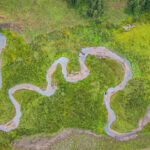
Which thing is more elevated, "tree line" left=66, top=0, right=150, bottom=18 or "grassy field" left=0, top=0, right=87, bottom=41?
"tree line" left=66, top=0, right=150, bottom=18

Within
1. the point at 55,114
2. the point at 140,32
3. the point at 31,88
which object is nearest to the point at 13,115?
the point at 31,88

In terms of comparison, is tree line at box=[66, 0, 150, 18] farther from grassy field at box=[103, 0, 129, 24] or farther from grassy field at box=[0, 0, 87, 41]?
grassy field at box=[0, 0, 87, 41]

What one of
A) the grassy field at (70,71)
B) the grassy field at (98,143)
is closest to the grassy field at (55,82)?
the grassy field at (70,71)

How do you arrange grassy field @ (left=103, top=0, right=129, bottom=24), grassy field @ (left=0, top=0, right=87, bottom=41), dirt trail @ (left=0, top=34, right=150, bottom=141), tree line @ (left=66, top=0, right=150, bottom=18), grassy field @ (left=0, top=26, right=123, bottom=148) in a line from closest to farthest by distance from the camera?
grassy field @ (left=0, top=26, right=123, bottom=148) → dirt trail @ (left=0, top=34, right=150, bottom=141) → tree line @ (left=66, top=0, right=150, bottom=18) → grassy field @ (left=0, top=0, right=87, bottom=41) → grassy field @ (left=103, top=0, right=129, bottom=24)

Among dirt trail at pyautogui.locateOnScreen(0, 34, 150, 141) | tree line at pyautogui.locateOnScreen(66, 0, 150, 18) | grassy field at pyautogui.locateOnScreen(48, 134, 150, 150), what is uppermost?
tree line at pyautogui.locateOnScreen(66, 0, 150, 18)

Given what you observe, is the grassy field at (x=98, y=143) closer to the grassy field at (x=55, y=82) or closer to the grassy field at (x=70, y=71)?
the grassy field at (x=70, y=71)

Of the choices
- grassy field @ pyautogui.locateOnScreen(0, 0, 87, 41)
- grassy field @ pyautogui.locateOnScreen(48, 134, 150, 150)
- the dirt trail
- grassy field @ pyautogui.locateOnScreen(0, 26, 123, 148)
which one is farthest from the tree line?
grassy field @ pyautogui.locateOnScreen(48, 134, 150, 150)

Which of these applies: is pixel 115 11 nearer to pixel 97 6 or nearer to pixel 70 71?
pixel 97 6
